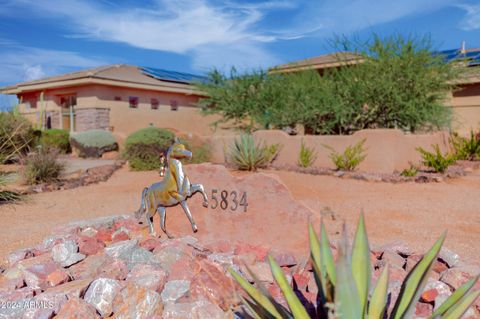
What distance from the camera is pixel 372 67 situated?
13781 millimetres

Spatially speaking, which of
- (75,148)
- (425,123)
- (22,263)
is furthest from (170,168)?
(75,148)

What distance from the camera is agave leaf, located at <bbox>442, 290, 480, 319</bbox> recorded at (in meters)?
2.36

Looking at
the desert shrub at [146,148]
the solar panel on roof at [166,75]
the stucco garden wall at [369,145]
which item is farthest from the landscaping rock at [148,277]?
the solar panel on roof at [166,75]

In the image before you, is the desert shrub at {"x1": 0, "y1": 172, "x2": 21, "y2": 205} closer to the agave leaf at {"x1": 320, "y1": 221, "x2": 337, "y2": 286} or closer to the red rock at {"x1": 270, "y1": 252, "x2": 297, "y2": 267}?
the red rock at {"x1": 270, "y1": 252, "x2": 297, "y2": 267}

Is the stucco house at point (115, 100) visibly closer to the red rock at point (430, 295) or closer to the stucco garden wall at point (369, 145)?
the stucco garden wall at point (369, 145)

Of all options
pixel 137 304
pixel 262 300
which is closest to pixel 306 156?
pixel 137 304

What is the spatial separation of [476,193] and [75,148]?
52.6ft

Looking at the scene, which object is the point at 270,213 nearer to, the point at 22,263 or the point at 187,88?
the point at 22,263

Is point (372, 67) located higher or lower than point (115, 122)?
higher

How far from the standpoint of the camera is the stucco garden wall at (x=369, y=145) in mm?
11883

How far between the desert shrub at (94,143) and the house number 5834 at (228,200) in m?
15.3

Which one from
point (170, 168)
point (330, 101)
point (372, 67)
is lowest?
point (170, 168)

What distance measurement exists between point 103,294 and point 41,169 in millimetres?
8040

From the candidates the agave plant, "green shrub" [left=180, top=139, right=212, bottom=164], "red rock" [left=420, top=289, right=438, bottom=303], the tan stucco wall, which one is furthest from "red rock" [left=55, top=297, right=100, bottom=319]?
the tan stucco wall
